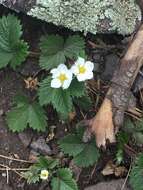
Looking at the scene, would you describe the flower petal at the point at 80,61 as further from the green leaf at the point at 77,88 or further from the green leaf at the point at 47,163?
the green leaf at the point at 47,163

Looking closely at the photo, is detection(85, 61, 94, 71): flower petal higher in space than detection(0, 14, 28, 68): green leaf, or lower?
lower

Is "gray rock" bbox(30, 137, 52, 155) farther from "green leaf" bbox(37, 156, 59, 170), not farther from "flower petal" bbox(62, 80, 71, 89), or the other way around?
"flower petal" bbox(62, 80, 71, 89)

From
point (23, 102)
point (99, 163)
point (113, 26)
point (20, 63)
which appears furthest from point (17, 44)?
point (99, 163)

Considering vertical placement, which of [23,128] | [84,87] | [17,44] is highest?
[17,44]

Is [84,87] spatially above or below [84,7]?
below

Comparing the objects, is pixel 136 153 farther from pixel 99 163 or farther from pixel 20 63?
pixel 20 63

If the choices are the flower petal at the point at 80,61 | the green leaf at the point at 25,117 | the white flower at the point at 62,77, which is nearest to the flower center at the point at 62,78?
the white flower at the point at 62,77

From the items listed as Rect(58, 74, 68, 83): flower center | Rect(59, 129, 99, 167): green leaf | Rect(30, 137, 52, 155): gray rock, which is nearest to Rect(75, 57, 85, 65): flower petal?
Rect(58, 74, 68, 83): flower center
